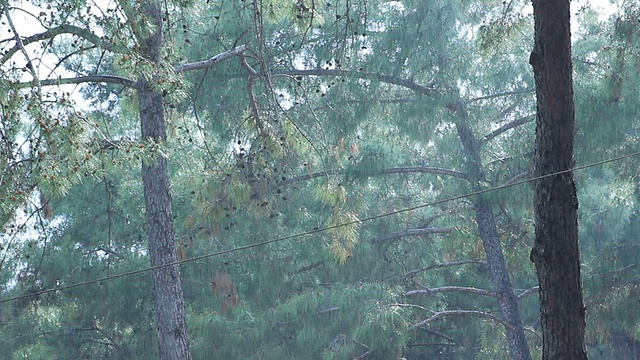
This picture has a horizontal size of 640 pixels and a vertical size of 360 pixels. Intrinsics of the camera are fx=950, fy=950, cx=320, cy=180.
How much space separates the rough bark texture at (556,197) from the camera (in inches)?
188

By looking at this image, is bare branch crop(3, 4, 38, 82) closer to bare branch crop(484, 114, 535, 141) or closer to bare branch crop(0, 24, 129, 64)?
bare branch crop(0, 24, 129, 64)

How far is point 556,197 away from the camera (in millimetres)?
4785

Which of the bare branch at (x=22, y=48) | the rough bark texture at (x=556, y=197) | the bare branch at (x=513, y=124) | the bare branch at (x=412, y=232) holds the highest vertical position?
the bare branch at (x=513, y=124)

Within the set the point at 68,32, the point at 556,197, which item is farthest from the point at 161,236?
the point at 556,197

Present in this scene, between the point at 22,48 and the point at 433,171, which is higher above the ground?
the point at 433,171

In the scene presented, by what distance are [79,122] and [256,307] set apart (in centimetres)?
648

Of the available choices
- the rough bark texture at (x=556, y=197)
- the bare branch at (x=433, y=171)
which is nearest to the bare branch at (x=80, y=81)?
the rough bark texture at (x=556, y=197)

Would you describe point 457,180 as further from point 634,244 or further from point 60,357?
point 60,357

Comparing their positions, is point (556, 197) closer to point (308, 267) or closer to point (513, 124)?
point (513, 124)

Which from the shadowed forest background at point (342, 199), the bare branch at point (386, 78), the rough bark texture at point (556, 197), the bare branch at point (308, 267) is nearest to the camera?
the rough bark texture at point (556, 197)

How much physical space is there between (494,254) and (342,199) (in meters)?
3.59

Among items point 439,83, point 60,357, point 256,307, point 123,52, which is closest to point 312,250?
point 256,307

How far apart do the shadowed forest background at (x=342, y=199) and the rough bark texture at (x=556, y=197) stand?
6.39ft

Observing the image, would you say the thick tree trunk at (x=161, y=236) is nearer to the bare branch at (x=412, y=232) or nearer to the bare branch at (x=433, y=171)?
the bare branch at (x=433, y=171)
